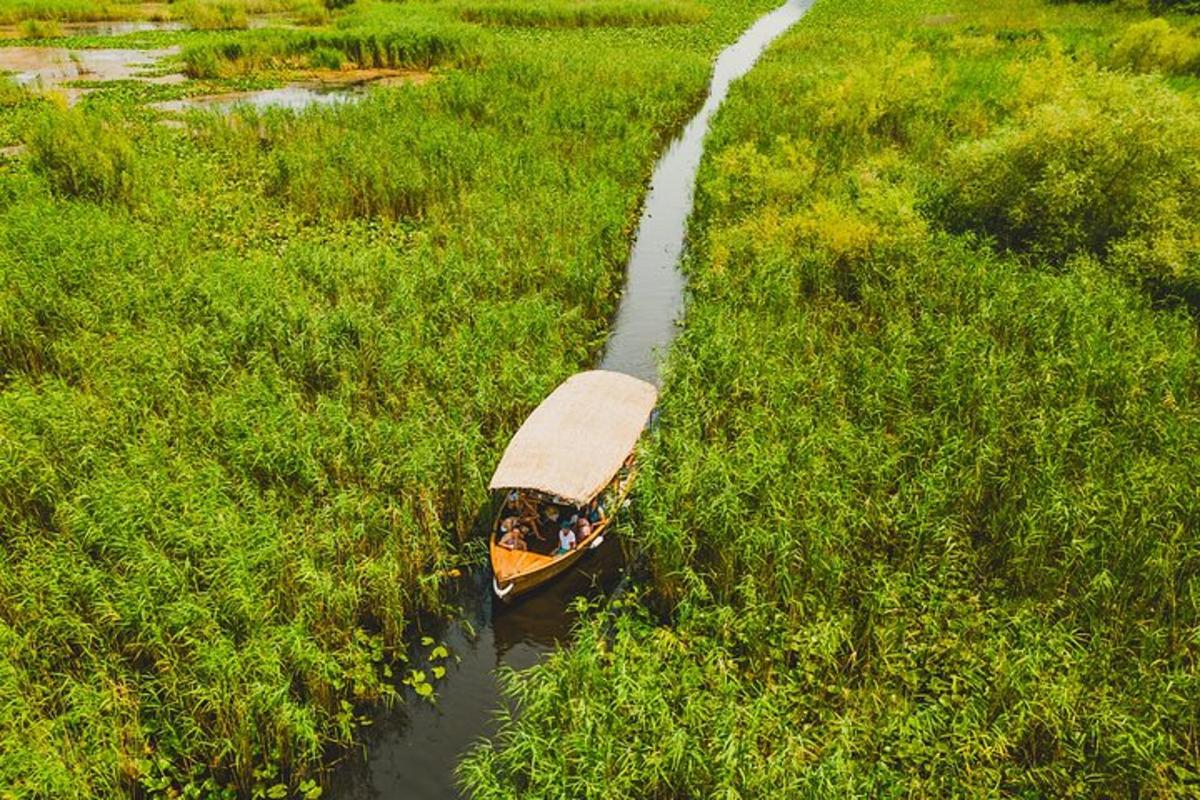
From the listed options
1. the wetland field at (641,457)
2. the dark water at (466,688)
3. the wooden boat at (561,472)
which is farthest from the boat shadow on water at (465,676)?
the wooden boat at (561,472)

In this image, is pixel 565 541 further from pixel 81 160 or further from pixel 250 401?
pixel 81 160

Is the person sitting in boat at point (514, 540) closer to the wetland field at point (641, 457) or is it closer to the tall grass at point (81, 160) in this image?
the wetland field at point (641, 457)

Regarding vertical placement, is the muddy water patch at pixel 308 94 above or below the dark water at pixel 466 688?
above

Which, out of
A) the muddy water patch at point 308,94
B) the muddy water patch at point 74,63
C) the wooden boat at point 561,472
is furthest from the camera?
the muddy water patch at point 74,63

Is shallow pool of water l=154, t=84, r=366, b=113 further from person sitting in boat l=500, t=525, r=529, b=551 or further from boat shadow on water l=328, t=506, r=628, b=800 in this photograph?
boat shadow on water l=328, t=506, r=628, b=800

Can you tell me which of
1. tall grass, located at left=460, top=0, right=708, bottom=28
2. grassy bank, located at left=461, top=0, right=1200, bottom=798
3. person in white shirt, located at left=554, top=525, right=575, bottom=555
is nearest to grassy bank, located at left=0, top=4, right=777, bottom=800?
person in white shirt, located at left=554, top=525, right=575, bottom=555
